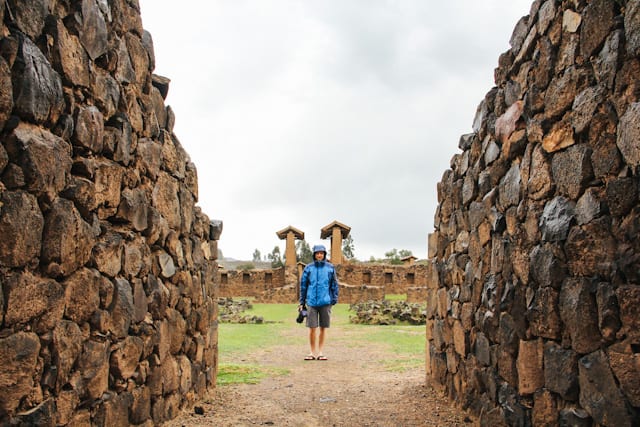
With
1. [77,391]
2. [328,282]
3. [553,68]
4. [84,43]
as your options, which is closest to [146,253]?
[77,391]

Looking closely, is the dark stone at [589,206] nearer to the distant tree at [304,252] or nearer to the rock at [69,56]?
the rock at [69,56]

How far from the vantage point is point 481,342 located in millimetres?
4727

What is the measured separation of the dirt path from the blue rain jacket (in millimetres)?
965

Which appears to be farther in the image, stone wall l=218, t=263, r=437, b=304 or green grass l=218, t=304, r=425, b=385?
stone wall l=218, t=263, r=437, b=304

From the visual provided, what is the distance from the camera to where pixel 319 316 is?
8875mm

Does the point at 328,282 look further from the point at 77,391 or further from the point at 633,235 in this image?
the point at 633,235

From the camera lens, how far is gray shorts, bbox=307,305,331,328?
28.9 ft

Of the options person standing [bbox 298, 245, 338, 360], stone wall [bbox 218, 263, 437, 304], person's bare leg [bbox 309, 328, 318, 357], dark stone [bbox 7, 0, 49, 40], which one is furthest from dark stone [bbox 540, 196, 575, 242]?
stone wall [bbox 218, 263, 437, 304]

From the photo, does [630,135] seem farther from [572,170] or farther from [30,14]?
[30,14]

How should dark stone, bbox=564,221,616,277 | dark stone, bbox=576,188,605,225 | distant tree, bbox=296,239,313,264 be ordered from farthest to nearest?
distant tree, bbox=296,239,313,264 → dark stone, bbox=576,188,605,225 → dark stone, bbox=564,221,616,277

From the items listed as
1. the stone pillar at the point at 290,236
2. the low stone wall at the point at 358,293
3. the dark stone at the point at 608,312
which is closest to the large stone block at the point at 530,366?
the dark stone at the point at 608,312

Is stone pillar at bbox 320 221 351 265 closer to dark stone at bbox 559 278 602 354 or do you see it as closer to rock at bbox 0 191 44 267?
dark stone at bbox 559 278 602 354

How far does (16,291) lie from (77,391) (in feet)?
2.99

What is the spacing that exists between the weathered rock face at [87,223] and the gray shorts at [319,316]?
11.9ft
